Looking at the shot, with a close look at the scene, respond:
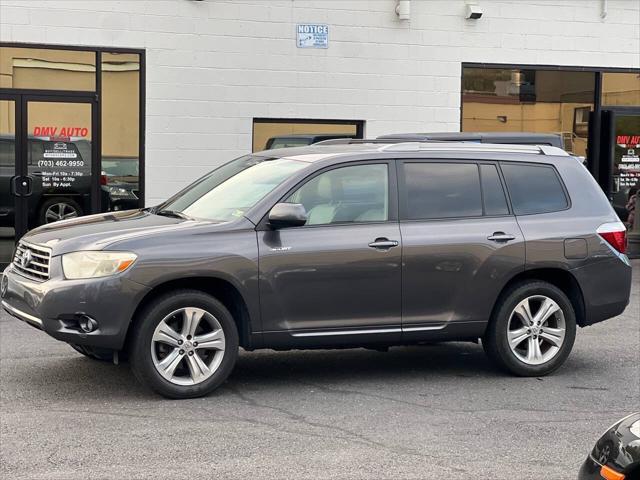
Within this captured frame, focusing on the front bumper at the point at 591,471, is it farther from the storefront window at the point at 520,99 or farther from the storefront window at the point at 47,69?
the storefront window at the point at 520,99

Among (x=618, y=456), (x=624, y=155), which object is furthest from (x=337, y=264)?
(x=624, y=155)

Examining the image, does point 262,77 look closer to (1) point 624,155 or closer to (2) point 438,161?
(1) point 624,155

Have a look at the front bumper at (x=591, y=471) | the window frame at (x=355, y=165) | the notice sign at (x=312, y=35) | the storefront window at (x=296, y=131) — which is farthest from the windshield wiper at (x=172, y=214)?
the notice sign at (x=312, y=35)

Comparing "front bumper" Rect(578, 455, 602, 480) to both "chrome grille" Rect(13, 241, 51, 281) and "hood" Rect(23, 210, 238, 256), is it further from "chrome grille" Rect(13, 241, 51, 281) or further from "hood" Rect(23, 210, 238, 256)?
"chrome grille" Rect(13, 241, 51, 281)

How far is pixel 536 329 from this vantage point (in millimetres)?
8062

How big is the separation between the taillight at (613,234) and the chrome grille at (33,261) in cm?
418

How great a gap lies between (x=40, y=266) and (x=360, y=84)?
8.47 metres

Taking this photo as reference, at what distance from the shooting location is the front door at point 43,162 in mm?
13508

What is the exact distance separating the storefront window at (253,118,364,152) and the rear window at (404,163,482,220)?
6793 mm

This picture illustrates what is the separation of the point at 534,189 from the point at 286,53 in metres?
6.95

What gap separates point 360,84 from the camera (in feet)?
48.9

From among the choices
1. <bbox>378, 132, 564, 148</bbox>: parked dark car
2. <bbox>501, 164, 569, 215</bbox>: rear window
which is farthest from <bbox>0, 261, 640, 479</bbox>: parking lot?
<bbox>378, 132, 564, 148</bbox>: parked dark car

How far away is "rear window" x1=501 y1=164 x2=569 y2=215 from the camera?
26.8ft

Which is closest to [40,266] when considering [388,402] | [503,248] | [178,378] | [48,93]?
[178,378]
